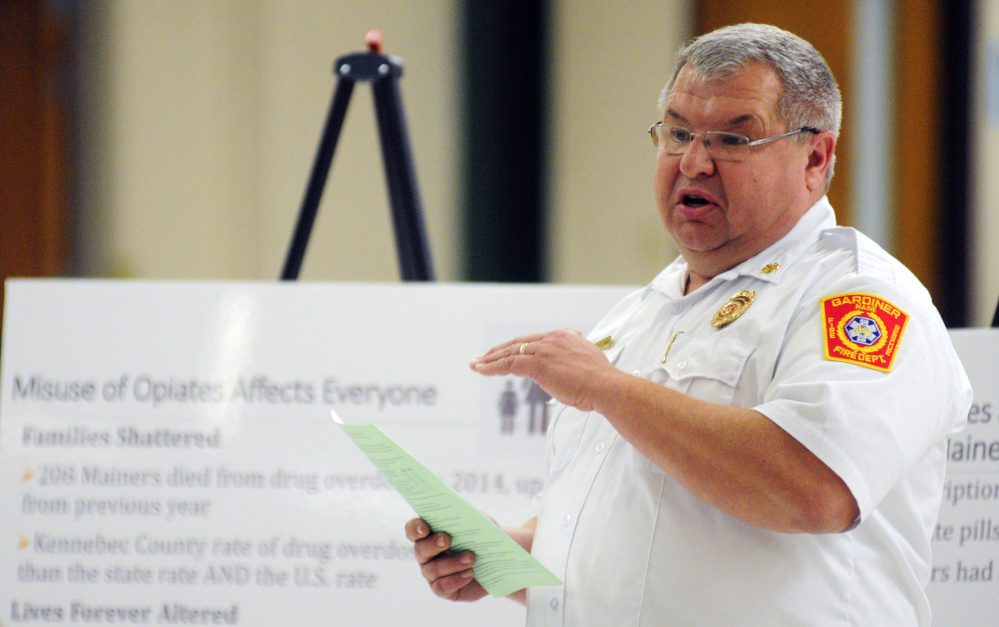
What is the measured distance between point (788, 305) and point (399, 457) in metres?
0.51

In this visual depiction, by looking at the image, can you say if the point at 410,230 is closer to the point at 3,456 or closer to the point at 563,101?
the point at 3,456

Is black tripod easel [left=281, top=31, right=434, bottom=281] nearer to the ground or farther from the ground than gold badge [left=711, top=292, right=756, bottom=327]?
farther from the ground

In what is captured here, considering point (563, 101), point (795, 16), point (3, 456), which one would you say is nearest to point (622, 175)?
point (563, 101)

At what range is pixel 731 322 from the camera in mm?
1137

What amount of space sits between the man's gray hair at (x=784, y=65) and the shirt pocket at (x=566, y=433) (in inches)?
16.6

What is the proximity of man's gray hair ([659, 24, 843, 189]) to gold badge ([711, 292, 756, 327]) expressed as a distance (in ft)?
0.78

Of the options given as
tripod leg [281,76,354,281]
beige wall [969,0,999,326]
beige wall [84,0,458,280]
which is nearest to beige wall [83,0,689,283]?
beige wall [84,0,458,280]

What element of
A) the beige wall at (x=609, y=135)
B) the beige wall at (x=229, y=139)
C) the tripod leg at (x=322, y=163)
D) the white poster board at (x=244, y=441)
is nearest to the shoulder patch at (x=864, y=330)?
the white poster board at (x=244, y=441)

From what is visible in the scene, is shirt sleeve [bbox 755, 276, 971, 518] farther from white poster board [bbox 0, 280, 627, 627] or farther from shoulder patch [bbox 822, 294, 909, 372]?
white poster board [bbox 0, 280, 627, 627]

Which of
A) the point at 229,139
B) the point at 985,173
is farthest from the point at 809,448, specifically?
the point at 229,139

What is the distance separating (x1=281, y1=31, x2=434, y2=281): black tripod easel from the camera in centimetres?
209

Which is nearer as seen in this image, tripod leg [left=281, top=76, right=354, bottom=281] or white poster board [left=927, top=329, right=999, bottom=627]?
white poster board [left=927, top=329, right=999, bottom=627]

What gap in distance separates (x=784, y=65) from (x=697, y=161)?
17cm

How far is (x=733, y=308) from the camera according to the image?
3.79 ft
